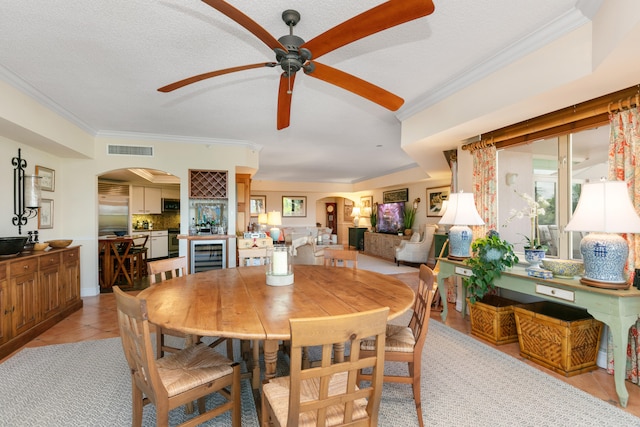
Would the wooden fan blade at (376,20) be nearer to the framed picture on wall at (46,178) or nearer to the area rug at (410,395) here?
the area rug at (410,395)

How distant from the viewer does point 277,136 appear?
5152 millimetres

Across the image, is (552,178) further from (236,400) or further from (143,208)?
(143,208)

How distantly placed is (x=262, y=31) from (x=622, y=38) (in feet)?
6.21

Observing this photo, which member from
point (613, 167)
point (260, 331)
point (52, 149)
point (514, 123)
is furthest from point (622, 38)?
point (52, 149)

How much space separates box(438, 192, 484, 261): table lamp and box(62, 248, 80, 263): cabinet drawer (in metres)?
4.60

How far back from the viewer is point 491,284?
3010 mm

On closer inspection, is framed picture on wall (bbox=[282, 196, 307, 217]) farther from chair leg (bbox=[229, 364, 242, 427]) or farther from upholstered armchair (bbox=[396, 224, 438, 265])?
chair leg (bbox=[229, 364, 242, 427])

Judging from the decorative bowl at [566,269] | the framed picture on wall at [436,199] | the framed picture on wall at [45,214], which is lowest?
the decorative bowl at [566,269]

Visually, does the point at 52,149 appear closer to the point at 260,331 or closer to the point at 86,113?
the point at 86,113

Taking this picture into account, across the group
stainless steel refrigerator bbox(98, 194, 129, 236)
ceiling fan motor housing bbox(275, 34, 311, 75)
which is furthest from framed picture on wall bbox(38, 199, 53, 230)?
ceiling fan motor housing bbox(275, 34, 311, 75)

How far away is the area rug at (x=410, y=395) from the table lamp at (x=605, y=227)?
842 mm

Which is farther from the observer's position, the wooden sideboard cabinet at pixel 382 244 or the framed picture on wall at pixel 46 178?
the wooden sideboard cabinet at pixel 382 244

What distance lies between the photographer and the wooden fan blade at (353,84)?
1921 mm

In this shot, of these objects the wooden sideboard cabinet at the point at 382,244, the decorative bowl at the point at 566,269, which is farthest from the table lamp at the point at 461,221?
the wooden sideboard cabinet at the point at 382,244
